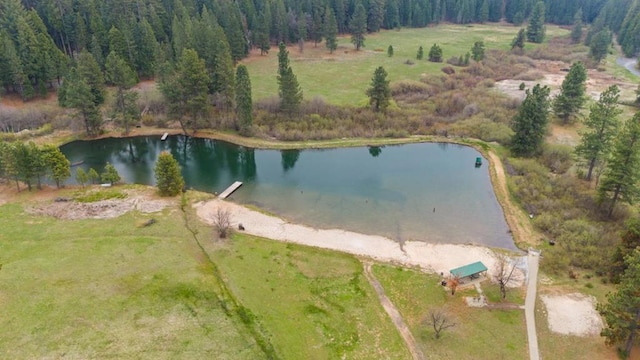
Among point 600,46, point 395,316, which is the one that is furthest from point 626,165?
point 600,46

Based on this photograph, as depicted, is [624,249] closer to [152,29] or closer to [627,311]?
[627,311]

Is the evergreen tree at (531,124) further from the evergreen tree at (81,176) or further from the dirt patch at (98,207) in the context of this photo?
the evergreen tree at (81,176)

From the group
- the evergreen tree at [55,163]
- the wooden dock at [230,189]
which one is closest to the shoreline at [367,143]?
the wooden dock at [230,189]

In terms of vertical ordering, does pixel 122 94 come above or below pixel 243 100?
above

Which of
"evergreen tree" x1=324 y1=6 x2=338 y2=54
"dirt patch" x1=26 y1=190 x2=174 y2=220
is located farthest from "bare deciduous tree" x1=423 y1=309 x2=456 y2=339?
"evergreen tree" x1=324 y1=6 x2=338 y2=54

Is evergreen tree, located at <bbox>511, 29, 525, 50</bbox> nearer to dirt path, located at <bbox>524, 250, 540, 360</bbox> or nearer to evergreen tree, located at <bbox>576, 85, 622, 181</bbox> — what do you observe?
evergreen tree, located at <bbox>576, 85, 622, 181</bbox>

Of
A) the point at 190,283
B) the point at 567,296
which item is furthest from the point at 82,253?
the point at 567,296
